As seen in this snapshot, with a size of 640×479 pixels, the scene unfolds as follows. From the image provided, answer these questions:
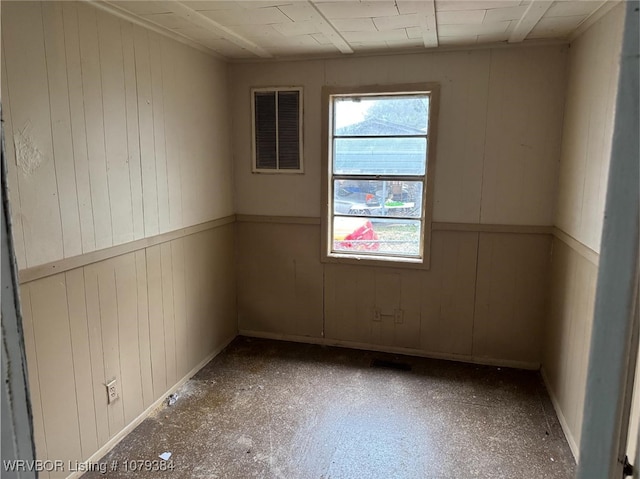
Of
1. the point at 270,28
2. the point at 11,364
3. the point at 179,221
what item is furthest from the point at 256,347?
the point at 11,364

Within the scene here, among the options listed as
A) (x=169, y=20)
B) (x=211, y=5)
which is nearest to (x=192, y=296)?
(x=169, y=20)

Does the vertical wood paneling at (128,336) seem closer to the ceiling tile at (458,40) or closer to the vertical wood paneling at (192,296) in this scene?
the vertical wood paneling at (192,296)

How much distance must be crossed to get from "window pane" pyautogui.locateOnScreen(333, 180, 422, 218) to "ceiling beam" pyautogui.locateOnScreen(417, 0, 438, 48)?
0.95 metres

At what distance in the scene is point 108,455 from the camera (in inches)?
89.4

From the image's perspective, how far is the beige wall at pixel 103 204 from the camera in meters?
1.81

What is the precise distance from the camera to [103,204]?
221 cm

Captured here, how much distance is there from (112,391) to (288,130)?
214 centimetres

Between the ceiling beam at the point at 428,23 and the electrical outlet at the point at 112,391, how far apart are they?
2.51 metres

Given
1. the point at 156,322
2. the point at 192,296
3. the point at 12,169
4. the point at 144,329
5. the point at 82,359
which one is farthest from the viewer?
the point at 192,296

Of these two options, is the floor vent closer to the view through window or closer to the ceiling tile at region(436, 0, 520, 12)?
the view through window

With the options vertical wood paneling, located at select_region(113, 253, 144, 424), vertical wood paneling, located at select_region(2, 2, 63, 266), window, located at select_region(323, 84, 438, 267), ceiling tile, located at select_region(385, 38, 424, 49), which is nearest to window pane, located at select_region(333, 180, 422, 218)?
window, located at select_region(323, 84, 438, 267)

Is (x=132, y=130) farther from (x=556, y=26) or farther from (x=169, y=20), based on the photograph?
(x=556, y=26)

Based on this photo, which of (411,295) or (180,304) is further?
(411,295)

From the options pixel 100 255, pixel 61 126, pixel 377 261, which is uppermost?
pixel 61 126
